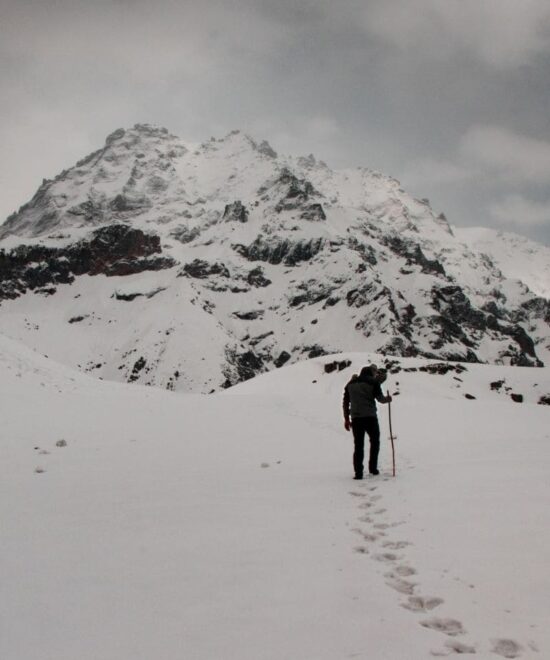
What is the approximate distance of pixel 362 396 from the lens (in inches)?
416

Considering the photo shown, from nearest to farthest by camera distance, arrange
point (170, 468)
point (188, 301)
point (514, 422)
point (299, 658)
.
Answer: point (299, 658) < point (170, 468) < point (514, 422) < point (188, 301)

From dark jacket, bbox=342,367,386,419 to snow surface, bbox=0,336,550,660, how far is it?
1.30 m

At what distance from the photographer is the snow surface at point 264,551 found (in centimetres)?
354

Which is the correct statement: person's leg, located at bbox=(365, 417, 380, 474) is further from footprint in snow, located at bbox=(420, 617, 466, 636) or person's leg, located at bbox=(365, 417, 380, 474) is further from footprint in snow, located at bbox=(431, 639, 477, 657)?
footprint in snow, located at bbox=(431, 639, 477, 657)

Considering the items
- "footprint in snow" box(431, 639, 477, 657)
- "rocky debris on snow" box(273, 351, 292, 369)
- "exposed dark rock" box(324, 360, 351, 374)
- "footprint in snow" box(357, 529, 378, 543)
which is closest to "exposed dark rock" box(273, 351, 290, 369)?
"rocky debris on snow" box(273, 351, 292, 369)

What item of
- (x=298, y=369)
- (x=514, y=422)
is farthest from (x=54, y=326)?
(x=514, y=422)

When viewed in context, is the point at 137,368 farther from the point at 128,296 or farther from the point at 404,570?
the point at 404,570

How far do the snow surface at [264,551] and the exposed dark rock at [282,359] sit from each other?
543 ft

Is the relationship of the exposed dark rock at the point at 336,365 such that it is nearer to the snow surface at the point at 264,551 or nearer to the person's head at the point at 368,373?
the snow surface at the point at 264,551

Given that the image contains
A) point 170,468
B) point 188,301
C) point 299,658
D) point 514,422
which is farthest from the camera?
point 188,301

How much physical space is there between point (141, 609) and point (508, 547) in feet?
11.4

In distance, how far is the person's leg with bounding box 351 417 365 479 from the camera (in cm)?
968

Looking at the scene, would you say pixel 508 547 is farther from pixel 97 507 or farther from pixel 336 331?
pixel 336 331

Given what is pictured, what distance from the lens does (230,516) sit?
22.0 feet
